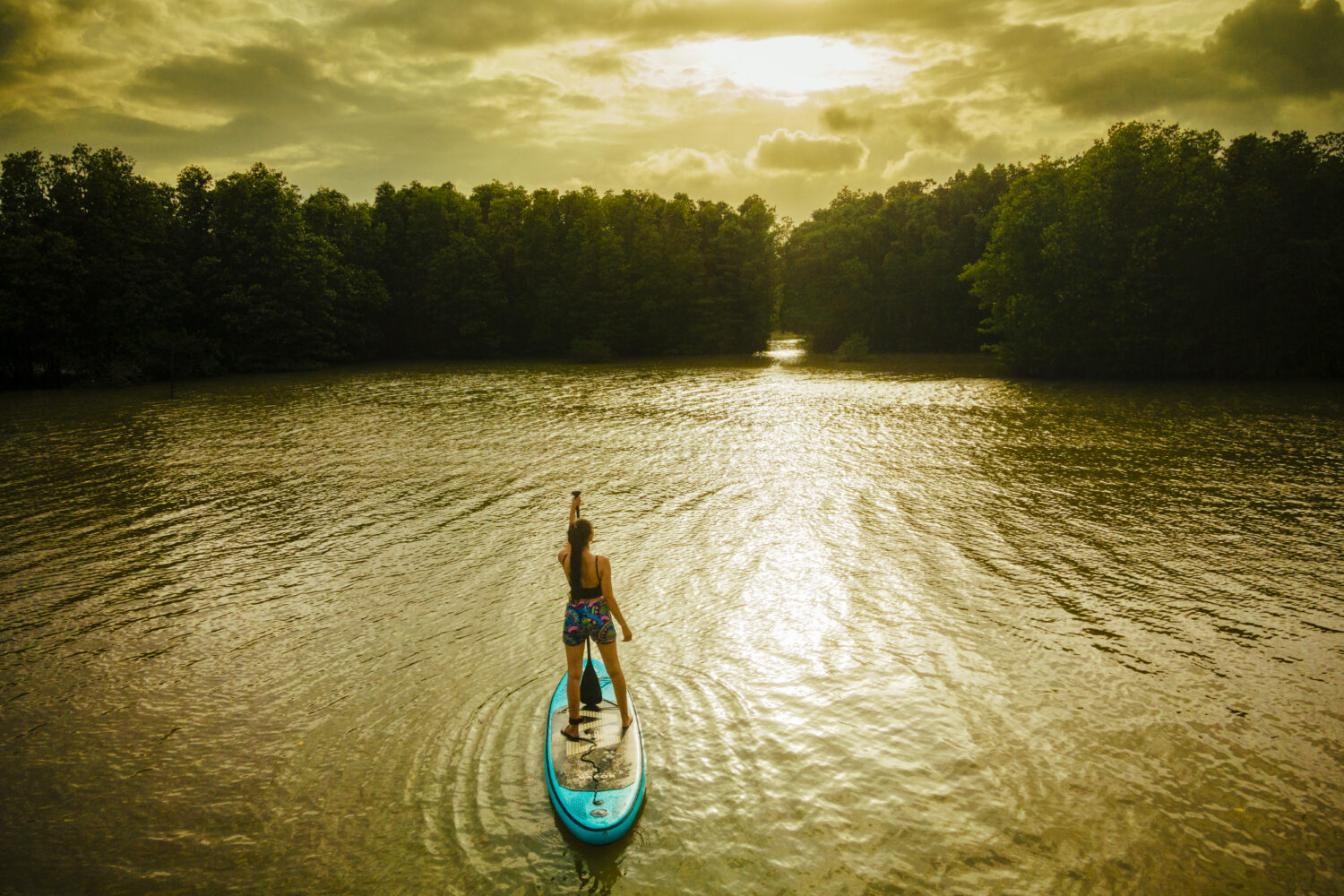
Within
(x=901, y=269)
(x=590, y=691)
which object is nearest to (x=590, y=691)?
(x=590, y=691)

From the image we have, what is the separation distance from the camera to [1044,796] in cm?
724

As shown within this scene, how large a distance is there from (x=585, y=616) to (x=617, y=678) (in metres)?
0.83

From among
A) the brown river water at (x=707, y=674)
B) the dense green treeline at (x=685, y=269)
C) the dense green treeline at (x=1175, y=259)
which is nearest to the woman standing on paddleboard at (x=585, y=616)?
the brown river water at (x=707, y=674)

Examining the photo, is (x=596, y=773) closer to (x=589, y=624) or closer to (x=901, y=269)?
(x=589, y=624)

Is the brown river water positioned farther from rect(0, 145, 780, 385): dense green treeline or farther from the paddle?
rect(0, 145, 780, 385): dense green treeline

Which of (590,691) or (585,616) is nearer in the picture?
(585,616)

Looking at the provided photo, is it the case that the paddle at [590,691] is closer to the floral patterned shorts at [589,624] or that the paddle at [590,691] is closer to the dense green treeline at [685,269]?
the floral patterned shorts at [589,624]

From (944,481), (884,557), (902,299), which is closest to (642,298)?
(902,299)

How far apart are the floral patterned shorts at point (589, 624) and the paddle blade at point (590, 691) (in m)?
0.60

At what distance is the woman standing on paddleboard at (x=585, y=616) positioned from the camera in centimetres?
Result: 782

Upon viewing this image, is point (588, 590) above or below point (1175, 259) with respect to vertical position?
below

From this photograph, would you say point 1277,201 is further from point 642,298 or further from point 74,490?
point 74,490

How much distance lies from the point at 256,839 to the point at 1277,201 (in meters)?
57.0

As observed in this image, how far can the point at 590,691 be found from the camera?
8.27 meters
